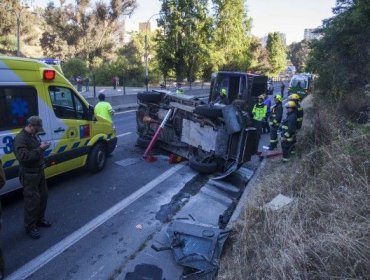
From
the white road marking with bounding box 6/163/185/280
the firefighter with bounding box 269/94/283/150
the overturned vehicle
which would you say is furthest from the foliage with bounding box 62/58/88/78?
the white road marking with bounding box 6/163/185/280

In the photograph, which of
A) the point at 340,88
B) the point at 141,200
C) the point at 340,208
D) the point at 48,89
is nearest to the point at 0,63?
the point at 48,89

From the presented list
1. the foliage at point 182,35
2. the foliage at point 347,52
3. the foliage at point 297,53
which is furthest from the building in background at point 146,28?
the foliage at point 297,53

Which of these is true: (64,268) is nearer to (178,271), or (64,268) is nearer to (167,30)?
(178,271)

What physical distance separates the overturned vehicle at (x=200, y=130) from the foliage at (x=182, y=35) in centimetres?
2837

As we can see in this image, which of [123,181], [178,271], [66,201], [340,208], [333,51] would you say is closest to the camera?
[340,208]

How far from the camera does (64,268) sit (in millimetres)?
4406

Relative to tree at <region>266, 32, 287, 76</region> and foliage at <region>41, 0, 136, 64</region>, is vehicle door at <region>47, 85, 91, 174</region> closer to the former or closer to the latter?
foliage at <region>41, 0, 136, 64</region>

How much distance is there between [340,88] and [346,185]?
33.9 ft

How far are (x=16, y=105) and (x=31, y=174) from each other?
154 cm

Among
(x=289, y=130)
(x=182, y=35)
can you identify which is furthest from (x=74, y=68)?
(x=289, y=130)

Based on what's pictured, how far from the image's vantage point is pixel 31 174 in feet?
16.2

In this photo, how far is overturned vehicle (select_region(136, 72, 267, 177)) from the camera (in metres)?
7.69

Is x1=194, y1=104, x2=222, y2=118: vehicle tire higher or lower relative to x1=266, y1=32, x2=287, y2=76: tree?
lower

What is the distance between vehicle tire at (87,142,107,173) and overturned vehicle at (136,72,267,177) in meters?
1.97
